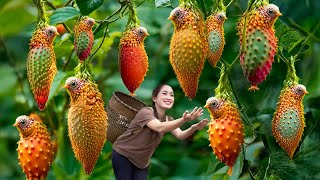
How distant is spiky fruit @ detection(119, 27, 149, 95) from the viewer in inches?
33.3

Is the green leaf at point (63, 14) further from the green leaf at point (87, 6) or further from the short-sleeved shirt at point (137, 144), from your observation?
the short-sleeved shirt at point (137, 144)

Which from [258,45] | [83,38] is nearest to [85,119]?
[83,38]

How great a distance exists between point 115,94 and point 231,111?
0.72ft

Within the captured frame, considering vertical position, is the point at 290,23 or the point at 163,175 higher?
the point at 290,23

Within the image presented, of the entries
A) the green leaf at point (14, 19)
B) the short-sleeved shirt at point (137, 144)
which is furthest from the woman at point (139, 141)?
the green leaf at point (14, 19)

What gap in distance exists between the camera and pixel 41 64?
A: 0.79 metres

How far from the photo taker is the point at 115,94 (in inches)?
37.5

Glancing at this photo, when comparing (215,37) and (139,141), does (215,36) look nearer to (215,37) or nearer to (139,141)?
(215,37)

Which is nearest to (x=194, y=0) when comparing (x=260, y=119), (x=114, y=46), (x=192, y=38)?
(x=192, y=38)

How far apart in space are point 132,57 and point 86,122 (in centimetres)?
12

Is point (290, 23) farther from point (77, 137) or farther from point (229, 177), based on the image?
point (77, 137)

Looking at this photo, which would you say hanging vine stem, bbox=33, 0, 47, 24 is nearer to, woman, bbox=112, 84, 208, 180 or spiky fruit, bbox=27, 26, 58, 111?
spiky fruit, bbox=27, 26, 58, 111

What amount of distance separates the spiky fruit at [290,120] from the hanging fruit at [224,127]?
5 centimetres

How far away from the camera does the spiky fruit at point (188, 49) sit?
730 millimetres
